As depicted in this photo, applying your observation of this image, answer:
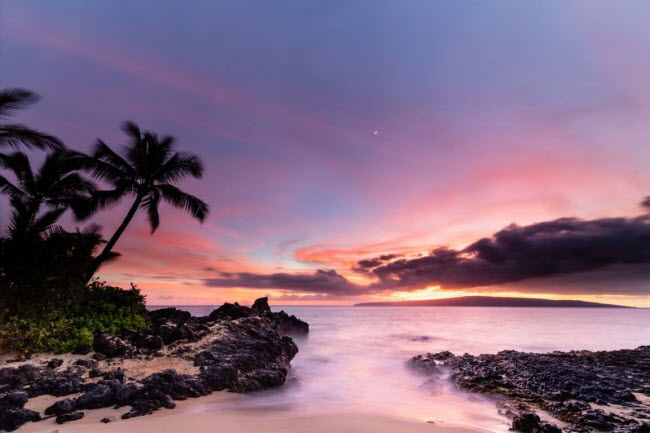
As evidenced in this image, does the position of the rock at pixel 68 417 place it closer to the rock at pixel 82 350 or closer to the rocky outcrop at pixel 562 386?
the rock at pixel 82 350

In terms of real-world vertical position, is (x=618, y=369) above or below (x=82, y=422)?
below

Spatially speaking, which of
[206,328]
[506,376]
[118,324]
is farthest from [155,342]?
[506,376]

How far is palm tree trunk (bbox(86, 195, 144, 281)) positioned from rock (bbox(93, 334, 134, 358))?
650cm

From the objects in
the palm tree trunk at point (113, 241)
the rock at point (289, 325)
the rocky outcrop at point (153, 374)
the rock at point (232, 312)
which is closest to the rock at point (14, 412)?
the rocky outcrop at point (153, 374)

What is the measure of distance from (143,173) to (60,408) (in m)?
15.6

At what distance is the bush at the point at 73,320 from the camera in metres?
9.67

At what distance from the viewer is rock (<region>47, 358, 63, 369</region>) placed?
8.59m

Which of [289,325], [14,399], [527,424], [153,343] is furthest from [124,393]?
[289,325]

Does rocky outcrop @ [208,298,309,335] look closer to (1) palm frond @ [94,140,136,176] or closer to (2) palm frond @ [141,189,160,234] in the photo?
(2) palm frond @ [141,189,160,234]

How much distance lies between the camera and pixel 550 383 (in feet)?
35.8

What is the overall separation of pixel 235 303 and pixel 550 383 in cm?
1761

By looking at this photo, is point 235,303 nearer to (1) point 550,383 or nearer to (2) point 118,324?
(2) point 118,324

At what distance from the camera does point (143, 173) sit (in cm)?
1936

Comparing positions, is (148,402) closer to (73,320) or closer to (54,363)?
(54,363)
